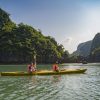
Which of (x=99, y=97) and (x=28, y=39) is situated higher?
(x=28, y=39)

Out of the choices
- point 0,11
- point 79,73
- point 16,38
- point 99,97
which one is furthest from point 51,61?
point 99,97

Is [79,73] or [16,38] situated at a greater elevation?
[16,38]

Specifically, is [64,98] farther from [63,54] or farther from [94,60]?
[94,60]

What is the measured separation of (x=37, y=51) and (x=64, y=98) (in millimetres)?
100591

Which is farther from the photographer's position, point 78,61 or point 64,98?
point 78,61

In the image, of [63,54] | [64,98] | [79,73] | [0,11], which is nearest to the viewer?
[64,98]

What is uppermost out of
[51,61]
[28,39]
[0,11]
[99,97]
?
[0,11]

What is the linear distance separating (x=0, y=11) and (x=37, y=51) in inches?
1165

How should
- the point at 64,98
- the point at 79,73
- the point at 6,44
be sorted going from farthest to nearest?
the point at 6,44
the point at 79,73
the point at 64,98

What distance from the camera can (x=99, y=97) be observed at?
22312 mm

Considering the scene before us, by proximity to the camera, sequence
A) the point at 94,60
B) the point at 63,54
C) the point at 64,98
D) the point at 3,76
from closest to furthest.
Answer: the point at 64,98
the point at 3,76
the point at 63,54
the point at 94,60

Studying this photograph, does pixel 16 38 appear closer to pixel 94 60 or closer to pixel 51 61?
pixel 51 61

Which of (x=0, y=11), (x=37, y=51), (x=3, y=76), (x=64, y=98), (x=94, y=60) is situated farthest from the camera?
(x=94, y=60)

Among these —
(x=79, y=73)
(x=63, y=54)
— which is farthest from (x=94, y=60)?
(x=79, y=73)
